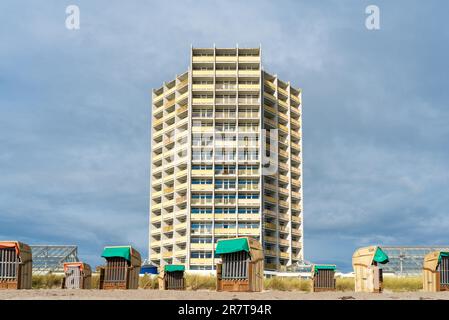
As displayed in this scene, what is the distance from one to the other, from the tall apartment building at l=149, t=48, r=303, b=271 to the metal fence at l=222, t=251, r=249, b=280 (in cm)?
7099

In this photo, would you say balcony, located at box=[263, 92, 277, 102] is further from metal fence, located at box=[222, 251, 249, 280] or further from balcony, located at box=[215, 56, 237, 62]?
metal fence, located at box=[222, 251, 249, 280]

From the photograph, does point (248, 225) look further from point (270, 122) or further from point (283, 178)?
point (270, 122)

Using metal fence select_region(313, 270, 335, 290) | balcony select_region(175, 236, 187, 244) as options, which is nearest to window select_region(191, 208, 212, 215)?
balcony select_region(175, 236, 187, 244)

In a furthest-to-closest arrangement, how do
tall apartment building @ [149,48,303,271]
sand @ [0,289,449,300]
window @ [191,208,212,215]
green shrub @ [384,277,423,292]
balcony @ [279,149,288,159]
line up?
balcony @ [279,149,288,159] < window @ [191,208,212,215] < tall apartment building @ [149,48,303,271] < green shrub @ [384,277,423,292] < sand @ [0,289,449,300]

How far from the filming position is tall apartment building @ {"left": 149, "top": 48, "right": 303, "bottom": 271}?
10062 cm

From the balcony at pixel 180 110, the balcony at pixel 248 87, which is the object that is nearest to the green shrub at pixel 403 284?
the balcony at pixel 248 87

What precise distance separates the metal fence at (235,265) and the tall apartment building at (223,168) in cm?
7099

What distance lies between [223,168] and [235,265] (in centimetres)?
7705

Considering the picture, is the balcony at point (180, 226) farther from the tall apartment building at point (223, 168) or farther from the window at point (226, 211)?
the window at point (226, 211)

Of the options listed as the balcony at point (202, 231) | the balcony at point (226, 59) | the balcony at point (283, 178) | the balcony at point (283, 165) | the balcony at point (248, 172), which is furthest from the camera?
the balcony at point (283, 165)

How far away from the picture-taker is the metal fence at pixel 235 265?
2633 cm

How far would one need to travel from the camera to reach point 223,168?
103625 mm
